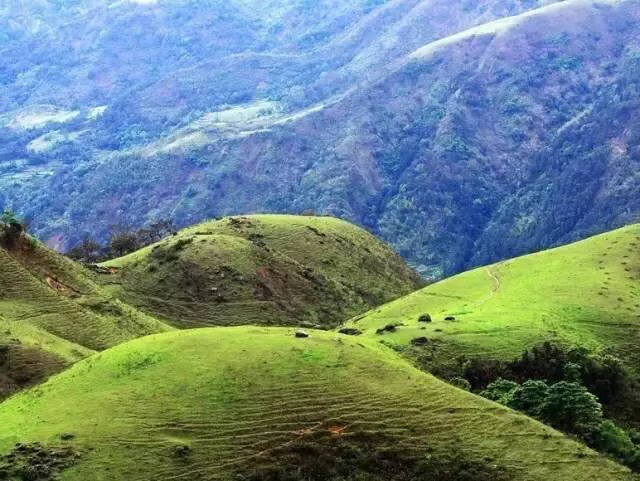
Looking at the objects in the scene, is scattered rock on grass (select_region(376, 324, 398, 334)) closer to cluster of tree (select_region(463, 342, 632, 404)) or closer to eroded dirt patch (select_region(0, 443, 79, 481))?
cluster of tree (select_region(463, 342, 632, 404))

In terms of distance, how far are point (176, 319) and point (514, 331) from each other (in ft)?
140

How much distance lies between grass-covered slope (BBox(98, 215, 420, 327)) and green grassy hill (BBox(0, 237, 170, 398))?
18.5 meters

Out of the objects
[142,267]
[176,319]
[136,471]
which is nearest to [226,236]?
[142,267]

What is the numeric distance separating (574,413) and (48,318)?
38.8m

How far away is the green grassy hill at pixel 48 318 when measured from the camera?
5500cm

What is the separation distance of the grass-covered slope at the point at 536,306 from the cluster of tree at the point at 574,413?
29.4 ft

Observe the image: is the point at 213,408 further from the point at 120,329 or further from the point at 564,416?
the point at 120,329

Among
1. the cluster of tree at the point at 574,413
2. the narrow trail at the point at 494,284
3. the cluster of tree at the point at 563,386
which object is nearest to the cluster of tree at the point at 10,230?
the cluster of tree at the point at 563,386

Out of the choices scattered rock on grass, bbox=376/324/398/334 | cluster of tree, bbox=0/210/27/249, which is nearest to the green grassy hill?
cluster of tree, bbox=0/210/27/249

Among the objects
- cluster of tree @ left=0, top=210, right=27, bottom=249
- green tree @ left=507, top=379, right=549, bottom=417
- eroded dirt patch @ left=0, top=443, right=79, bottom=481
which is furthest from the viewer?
cluster of tree @ left=0, top=210, right=27, bottom=249

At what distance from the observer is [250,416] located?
43906 mm

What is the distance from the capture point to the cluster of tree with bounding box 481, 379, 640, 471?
4888 centimetres

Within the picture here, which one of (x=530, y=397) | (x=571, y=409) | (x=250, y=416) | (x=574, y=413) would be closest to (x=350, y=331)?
(x=530, y=397)

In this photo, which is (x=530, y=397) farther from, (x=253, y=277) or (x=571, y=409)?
(x=253, y=277)
